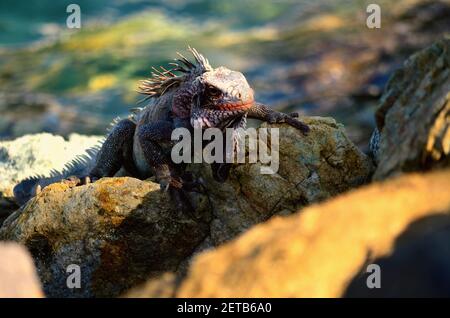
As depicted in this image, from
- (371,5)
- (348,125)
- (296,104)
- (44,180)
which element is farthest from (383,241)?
(371,5)

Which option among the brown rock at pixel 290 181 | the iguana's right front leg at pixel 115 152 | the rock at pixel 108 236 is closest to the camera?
the rock at pixel 108 236

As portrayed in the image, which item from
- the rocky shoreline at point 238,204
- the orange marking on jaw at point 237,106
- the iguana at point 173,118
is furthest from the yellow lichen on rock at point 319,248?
the orange marking on jaw at point 237,106

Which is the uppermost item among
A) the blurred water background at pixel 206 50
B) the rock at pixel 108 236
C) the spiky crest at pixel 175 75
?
the blurred water background at pixel 206 50

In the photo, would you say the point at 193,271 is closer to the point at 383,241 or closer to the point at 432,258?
the point at 383,241

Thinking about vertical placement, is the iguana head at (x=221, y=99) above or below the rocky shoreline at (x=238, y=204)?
above

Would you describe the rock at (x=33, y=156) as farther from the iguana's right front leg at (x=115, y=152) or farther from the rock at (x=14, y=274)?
the rock at (x=14, y=274)

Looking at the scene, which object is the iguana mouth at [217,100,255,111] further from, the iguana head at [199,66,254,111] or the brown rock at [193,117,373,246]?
the brown rock at [193,117,373,246]
